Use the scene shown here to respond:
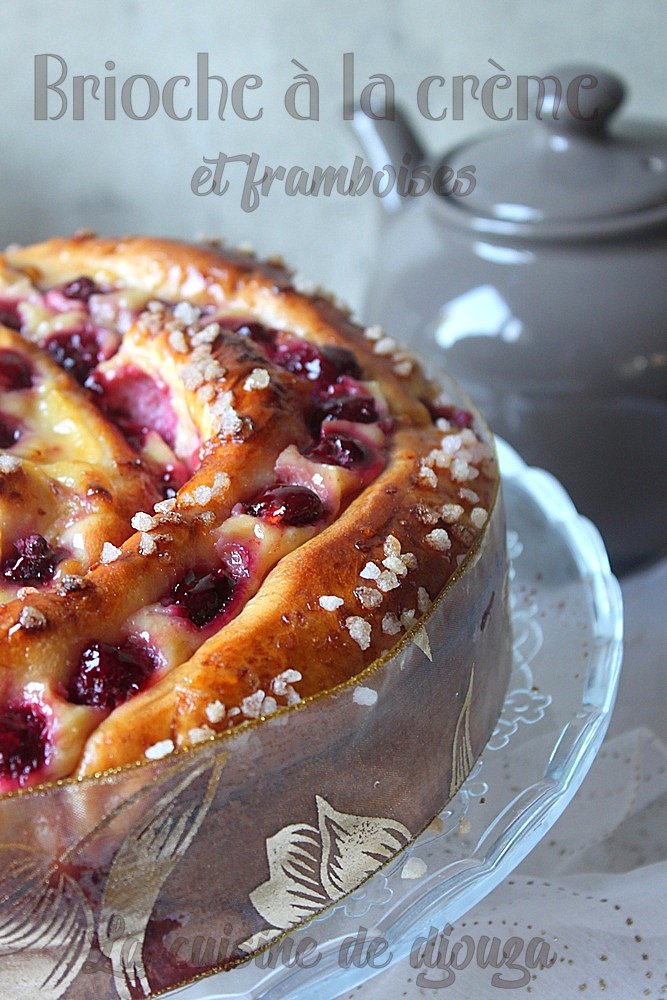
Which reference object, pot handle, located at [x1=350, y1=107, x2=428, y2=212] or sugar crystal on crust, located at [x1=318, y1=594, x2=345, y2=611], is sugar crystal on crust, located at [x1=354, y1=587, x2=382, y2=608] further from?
pot handle, located at [x1=350, y1=107, x2=428, y2=212]

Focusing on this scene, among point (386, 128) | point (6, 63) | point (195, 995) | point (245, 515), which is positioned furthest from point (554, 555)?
point (6, 63)

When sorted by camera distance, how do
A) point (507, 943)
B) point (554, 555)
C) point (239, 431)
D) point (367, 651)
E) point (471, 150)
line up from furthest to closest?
point (471, 150)
point (554, 555)
point (507, 943)
point (239, 431)
point (367, 651)

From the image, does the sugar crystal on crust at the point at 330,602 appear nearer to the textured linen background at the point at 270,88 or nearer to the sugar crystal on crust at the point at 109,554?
the sugar crystal on crust at the point at 109,554

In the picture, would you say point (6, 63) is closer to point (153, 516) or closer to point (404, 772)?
point (153, 516)

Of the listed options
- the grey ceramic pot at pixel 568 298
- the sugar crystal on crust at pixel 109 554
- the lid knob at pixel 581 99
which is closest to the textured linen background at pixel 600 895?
the grey ceramic pot at pixel 568 298

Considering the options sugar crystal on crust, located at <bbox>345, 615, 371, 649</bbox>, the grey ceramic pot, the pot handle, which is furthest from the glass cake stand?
the pot handle

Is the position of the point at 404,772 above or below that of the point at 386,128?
below

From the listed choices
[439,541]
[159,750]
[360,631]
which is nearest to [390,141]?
[439,541]

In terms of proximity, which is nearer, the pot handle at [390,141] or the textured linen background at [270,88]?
the pot handle at [390,141]
